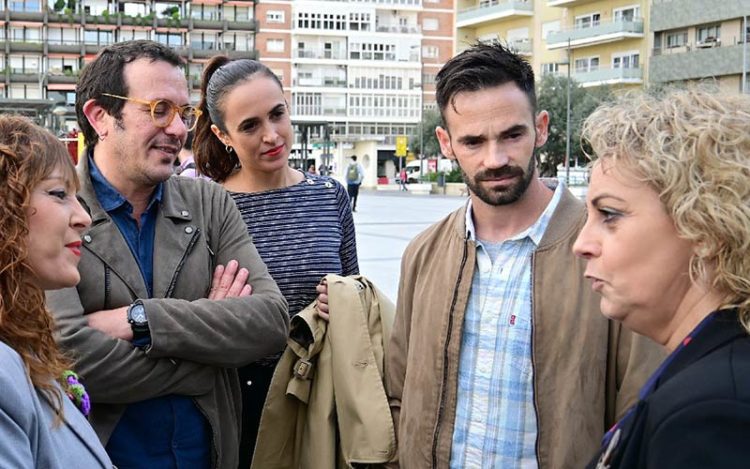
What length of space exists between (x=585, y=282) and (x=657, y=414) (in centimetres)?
93

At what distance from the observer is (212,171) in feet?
11.0

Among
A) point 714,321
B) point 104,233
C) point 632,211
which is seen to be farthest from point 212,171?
point 714,321

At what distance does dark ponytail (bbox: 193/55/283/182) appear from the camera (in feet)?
10.3

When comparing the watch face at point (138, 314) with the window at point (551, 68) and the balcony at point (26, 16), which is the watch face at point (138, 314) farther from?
the balcony at point (26, 16)

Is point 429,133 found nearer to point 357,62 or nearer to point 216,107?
point 357,62

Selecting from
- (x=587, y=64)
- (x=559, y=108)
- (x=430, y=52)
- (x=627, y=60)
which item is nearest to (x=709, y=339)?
(x=559, y=108)

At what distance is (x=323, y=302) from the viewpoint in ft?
9.28

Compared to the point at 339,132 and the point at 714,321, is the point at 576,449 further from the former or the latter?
the point at 339,132

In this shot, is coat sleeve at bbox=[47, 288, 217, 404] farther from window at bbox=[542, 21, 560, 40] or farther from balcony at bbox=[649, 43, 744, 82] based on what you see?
window at bbox=[542, 21, 560, 40]

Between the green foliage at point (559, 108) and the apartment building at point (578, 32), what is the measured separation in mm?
1503

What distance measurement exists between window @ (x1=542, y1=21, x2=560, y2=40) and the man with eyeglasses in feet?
167

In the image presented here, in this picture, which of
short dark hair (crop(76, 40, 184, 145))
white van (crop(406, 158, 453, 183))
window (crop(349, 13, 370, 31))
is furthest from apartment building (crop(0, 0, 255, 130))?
short dark hair (crop(76, 40, 184, 145))

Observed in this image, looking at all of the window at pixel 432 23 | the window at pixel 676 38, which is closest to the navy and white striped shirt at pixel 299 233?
the window at pixel 676 38

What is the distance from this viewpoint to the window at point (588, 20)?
48.2 m
